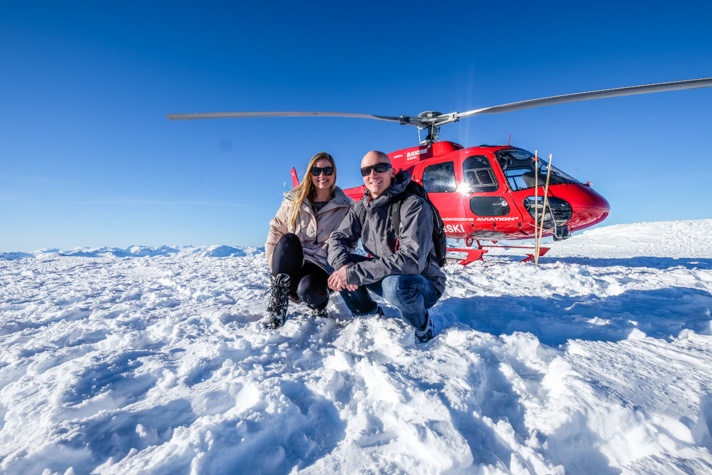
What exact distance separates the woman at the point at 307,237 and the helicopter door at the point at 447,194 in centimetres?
340

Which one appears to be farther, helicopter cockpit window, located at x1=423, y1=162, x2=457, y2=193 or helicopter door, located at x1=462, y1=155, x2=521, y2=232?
helicopter cockpit window, located at x1=423, y1=162, x2=457, y2=193

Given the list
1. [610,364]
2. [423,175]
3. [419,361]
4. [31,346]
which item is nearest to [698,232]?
[423,175]

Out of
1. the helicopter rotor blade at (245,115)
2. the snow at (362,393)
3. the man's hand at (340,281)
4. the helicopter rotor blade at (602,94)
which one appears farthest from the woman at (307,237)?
the helicopter rotor blade at (602,94)

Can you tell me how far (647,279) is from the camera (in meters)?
3.99

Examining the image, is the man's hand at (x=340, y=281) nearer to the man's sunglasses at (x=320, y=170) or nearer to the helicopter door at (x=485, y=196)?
the man's sunglasses at (x=320, y=170)

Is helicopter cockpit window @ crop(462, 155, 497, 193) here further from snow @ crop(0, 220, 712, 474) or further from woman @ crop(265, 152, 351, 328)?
woman @ crop(265, 152, 351, 328)

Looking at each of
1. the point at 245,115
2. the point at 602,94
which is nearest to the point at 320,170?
the point at 245,115

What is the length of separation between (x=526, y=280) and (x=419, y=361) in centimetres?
298

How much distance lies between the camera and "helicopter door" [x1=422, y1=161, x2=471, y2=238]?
5.64 meters

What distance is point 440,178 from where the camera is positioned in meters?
5.81

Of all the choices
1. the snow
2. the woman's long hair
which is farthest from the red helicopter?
the snow

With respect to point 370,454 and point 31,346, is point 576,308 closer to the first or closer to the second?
point 370,454

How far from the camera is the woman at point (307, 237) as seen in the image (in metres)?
2.50

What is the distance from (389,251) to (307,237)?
2.87 ft
